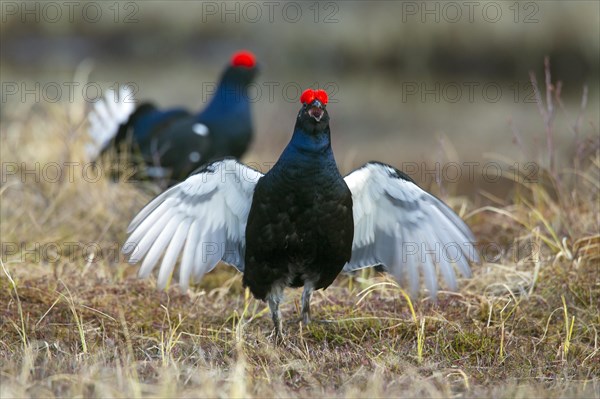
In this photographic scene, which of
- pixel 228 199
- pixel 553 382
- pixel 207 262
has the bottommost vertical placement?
pixel 553 382

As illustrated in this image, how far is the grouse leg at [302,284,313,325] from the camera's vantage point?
3.82m

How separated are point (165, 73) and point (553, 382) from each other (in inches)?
436

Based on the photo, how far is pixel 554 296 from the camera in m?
4.12

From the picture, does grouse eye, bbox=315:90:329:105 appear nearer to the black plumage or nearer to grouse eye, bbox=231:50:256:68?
the black plumage

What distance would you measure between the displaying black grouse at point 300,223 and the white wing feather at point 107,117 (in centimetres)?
282

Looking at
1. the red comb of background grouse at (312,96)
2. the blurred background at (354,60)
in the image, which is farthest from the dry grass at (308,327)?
the blurred background at (354,60)

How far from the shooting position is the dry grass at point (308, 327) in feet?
10.1

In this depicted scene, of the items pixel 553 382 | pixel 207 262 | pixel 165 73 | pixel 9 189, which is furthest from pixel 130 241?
pixel 165 73

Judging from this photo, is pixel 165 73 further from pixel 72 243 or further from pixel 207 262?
pixel 207 262

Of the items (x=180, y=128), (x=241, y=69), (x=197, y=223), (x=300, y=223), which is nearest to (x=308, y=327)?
(x=300, y=223)

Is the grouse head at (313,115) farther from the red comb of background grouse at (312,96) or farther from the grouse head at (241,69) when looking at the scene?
the grouse head at (241,69)

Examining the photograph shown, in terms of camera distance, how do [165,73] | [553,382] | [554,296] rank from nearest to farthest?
[553,382]
[554,296]
[165,73]

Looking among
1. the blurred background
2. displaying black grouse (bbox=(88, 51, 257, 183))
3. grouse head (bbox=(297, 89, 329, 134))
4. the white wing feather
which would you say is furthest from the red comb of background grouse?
the blurred background

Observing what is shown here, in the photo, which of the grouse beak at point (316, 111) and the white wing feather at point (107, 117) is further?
the white wing feather at point (107, 117)
